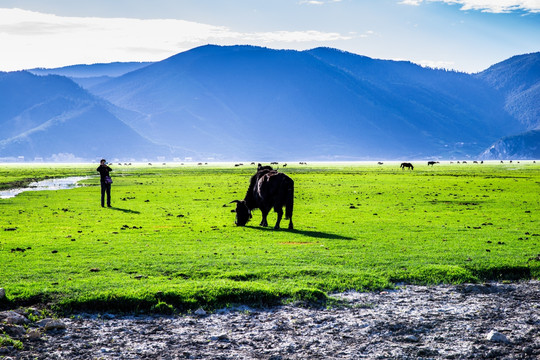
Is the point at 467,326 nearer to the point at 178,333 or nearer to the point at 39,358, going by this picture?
the point at 178,333

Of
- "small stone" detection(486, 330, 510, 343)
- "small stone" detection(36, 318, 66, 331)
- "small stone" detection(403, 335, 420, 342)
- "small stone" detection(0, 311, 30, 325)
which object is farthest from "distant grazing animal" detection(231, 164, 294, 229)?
"small stone" detection(0, 311, 30, 325)

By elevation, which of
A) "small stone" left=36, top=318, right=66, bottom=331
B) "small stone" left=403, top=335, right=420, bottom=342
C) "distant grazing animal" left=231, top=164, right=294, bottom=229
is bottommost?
"small stone" left=403, top=335, right=420, bottom=342

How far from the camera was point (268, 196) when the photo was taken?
25.0 meters

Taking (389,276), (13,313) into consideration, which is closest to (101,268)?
(13,313)

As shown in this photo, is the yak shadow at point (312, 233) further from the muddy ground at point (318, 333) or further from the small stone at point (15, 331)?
the small stone at point (15, 331)

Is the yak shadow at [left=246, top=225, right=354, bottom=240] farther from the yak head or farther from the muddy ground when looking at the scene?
the muddy ground

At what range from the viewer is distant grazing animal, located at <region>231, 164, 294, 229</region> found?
2439 cm

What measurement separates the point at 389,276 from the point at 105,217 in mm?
20457

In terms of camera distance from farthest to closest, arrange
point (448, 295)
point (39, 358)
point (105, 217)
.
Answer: point (105, 217) < point (448, 295) < point (39, 358)

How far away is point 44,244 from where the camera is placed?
19.5 meters

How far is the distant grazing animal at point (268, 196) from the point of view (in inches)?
960

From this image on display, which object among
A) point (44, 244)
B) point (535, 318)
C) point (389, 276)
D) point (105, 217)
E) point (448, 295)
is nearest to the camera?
point (535, 318)

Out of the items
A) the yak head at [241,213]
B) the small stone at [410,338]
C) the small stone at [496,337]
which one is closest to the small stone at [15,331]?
the small stone at [410,338]

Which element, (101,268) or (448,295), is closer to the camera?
(448,295)
